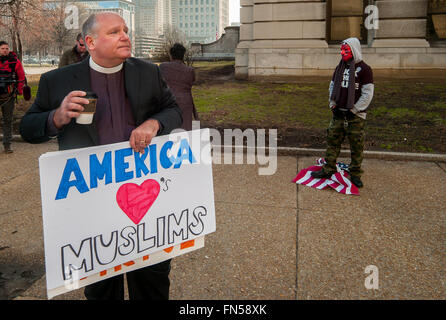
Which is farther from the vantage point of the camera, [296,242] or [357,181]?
[357,181]

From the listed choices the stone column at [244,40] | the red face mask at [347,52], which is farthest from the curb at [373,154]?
the stone column at [244,40]

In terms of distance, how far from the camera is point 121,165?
241 cm

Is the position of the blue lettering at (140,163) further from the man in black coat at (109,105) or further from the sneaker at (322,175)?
the sneaker at (322,175)

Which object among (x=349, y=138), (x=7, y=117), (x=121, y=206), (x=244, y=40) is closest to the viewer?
(x=121, y=206)

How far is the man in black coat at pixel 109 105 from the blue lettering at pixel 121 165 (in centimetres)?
8

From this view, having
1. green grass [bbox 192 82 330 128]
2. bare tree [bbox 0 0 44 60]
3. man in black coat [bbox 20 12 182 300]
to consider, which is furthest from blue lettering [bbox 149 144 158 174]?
bare tree [bbox 0 0 44 60]

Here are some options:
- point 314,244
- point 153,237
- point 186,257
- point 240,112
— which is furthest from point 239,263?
point 240,112

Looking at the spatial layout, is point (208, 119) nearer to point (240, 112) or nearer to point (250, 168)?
point (240, 112)

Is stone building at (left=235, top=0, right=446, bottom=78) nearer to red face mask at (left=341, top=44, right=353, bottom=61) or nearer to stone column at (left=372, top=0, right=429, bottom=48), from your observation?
stone column at (left=372, top=0, right=429, bottom=48)

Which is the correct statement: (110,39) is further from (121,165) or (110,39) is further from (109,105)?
(121,165)

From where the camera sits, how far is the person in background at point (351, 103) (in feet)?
19.4

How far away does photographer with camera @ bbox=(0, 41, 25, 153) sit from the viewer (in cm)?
794

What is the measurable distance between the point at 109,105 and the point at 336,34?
51.0 feet

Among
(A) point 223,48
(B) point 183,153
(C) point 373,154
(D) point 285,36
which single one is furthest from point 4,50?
(A) point 223,48
